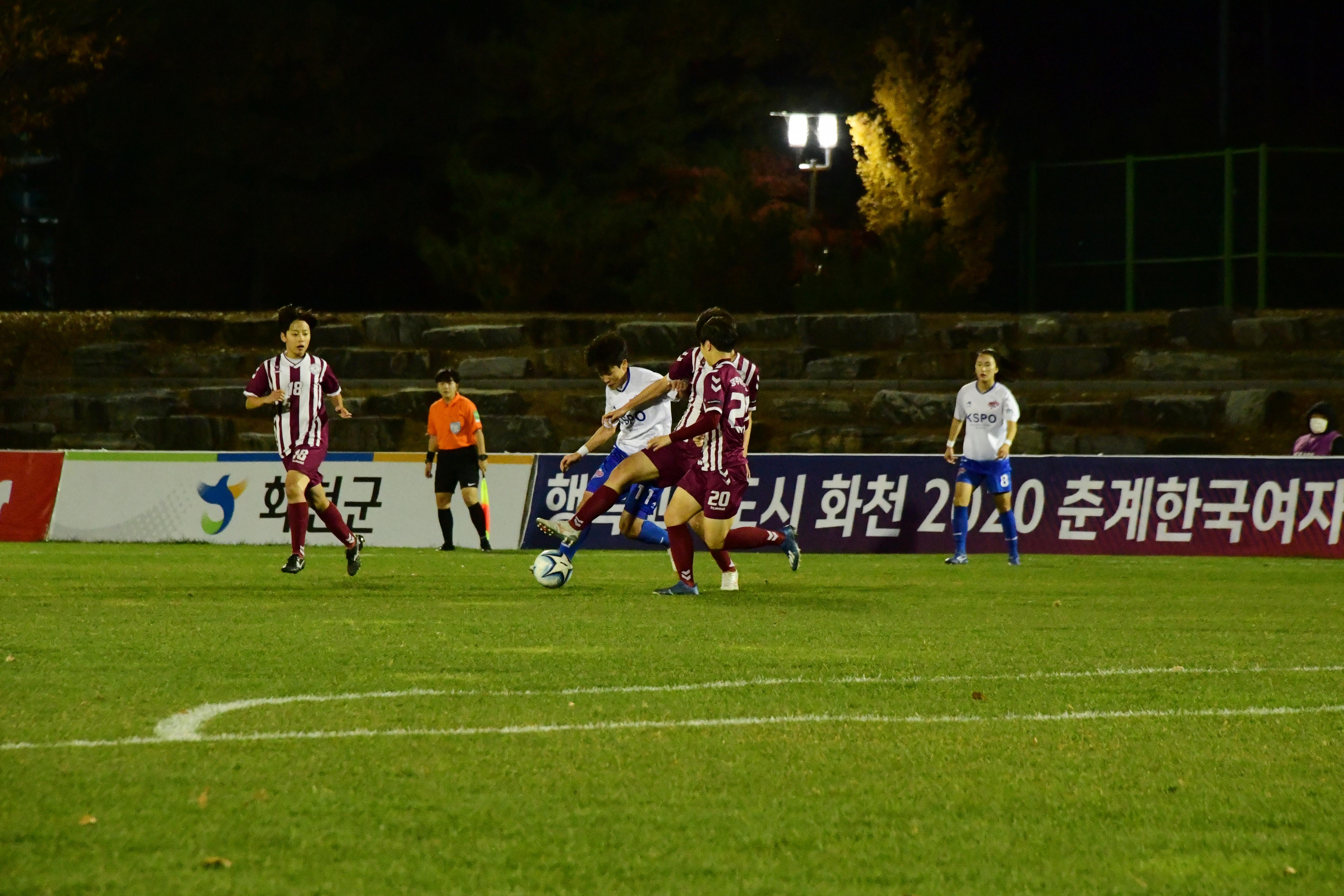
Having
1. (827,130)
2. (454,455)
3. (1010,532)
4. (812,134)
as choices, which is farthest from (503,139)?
(1010,532)

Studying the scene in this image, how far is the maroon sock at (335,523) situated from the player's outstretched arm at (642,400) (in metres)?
2.39

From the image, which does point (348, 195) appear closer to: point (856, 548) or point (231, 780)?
point (856, 548)

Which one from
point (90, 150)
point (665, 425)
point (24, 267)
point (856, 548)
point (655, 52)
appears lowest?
point (856, 548)

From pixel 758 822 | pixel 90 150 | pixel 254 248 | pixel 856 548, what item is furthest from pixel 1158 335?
pixel 758 822

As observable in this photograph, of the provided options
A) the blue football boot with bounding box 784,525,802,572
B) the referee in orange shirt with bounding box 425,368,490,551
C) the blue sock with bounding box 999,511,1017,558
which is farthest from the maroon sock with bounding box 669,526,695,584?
the referee in orange shirt with bounding box 425,368,490,551

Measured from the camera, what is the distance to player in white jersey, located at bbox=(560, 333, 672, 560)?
13703mm

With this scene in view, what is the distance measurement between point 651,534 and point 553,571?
7.40 ft

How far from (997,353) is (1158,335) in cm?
1237

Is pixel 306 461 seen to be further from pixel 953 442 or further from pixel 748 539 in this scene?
pixel 953 442

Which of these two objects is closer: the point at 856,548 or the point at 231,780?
the point at 231,780

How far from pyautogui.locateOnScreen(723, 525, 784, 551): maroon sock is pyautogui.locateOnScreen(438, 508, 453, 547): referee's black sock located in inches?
276

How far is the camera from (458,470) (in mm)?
19266

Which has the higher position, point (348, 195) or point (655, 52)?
point (655, 52)

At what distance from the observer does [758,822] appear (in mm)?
5059
